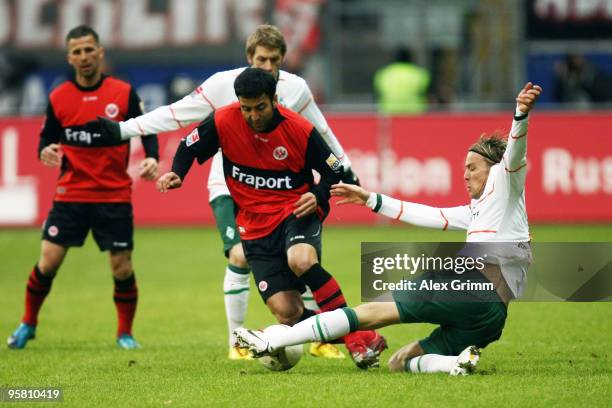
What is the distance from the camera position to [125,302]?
412 inches

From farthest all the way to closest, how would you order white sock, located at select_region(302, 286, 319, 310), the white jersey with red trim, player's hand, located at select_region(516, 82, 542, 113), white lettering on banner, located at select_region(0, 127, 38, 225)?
white lettering on banner, located at select_region(0, 127, 38, 225) < white sock, located at select_region(302, 286, 319, 310) < the white jersey with red trim < player's hand, located at select_region(516, 82, 542, 113)

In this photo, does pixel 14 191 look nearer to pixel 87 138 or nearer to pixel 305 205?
pixel 87 138

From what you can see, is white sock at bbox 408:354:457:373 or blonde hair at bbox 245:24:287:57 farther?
blonde hair at bbox 245:24:287:57

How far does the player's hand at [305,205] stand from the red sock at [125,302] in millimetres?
2795

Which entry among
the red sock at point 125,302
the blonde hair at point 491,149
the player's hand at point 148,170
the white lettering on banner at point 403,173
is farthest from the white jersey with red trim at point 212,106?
the white lettering on banner at point 403,173

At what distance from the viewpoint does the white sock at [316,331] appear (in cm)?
791

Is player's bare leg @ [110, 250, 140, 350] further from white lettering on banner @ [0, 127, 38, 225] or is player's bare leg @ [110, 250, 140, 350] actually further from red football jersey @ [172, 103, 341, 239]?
white lettering on banner @ [0, 127, 38, 225]

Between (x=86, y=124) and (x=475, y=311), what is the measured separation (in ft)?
12.4

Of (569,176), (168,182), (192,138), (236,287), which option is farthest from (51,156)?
(569,176)

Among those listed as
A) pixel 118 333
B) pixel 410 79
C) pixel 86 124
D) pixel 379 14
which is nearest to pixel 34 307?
pixel 118 333

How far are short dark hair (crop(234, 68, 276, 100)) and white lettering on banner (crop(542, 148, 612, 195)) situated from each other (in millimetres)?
12131

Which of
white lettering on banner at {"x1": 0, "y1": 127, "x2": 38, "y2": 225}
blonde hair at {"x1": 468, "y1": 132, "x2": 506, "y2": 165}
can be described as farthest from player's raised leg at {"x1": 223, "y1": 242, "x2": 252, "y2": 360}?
white lettering on banner at {"x1": 0, "y1": 127, "x2": 38, "y2": 225}

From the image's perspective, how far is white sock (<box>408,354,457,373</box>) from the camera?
26.5 feet

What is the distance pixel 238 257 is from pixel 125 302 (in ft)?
4.59
